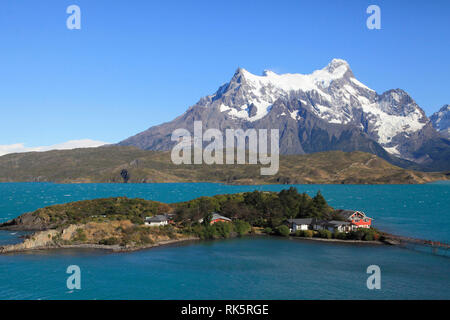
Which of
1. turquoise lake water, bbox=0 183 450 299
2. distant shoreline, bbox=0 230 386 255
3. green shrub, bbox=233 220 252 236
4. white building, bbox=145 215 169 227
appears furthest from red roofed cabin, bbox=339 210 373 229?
white building, bbox=145 215 169 227

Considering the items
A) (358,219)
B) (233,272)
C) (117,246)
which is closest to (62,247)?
(117,246)

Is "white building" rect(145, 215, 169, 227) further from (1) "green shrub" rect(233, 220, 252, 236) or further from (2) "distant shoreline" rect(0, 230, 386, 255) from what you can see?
(1) "green shrub" rect(233, 220, 252, 236)

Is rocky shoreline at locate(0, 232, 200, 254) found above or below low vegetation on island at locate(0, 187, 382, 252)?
below

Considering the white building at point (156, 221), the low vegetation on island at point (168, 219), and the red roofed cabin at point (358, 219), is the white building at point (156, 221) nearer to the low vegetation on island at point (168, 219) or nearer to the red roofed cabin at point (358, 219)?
the low vegetation on island at point (168, 219)

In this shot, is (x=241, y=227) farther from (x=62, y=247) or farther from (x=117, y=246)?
(x=62, y=247)

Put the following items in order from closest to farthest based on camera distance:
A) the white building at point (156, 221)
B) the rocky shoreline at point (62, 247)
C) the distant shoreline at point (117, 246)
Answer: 1. the rocky shoreline at point (62, 247)
2. the distant shoreline at point (117, 246)
3. the white building at point (156, 221)

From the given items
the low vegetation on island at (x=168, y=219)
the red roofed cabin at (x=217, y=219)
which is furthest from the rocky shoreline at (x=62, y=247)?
the red roofed cabin at (x=217, y=219)
